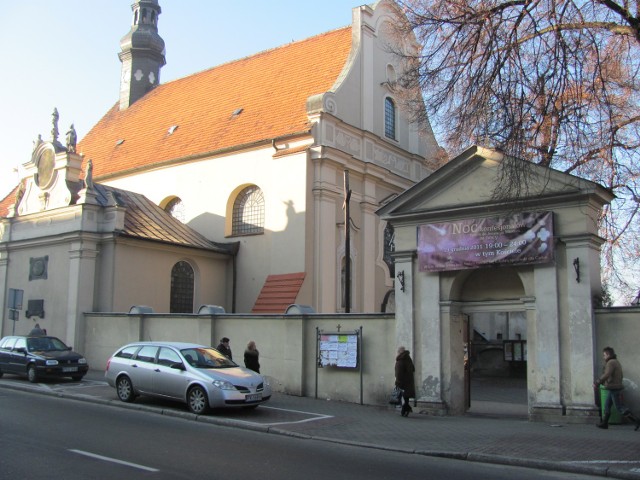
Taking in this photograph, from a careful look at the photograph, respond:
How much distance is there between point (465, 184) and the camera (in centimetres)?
1517

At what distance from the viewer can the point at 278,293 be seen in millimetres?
24688

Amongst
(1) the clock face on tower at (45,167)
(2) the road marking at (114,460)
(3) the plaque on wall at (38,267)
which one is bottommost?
(2) the road marking at (114,460)

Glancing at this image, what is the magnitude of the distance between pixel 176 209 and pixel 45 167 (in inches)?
245

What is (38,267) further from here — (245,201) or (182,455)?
(182,455)

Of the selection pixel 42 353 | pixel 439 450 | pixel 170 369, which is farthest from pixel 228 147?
pixel 439 450

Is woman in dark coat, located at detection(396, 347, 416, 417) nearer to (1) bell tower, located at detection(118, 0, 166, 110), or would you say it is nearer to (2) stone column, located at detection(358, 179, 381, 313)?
(2) stone column, located at detection(358, 179, 381, 313)

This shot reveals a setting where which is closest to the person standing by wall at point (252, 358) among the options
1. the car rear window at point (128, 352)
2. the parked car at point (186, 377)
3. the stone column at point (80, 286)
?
the parked car at point (186, 377)

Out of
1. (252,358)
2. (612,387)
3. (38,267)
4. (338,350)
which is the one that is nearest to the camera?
(612,387)

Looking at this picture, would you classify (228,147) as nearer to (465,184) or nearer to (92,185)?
(92,185)

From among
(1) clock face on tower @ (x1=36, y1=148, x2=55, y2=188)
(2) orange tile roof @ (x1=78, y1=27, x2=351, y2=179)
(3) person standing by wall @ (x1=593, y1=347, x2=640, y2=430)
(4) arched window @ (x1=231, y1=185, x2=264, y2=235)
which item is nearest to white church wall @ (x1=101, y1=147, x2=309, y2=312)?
(4) arched window @ (x1=231, y1=185, x2=264, y2=235)

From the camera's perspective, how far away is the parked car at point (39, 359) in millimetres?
19000

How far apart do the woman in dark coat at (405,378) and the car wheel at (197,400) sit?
4.16 meters

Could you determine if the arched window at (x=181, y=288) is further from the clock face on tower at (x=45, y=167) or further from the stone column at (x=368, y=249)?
the stone column at (x=368, y=249)

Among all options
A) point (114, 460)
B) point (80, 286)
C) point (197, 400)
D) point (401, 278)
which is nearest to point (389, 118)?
point (80, 286)
